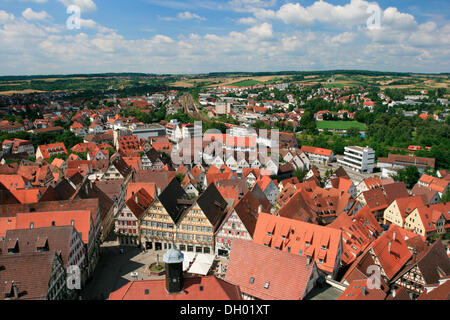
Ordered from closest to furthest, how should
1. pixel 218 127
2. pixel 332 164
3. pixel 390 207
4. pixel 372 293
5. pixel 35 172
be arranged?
1. pixel 372 293
2. pixel 390 207
3. pixel 35 172
4. pixel 332 164
5. pixel 218 127

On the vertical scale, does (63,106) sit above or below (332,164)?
above

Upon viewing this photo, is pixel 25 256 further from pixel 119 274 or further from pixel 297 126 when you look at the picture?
pixel 297 126

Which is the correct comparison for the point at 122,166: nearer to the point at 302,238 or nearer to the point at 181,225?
the point at 181,225

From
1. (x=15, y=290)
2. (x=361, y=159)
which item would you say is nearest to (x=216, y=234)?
(x=15, y=290)

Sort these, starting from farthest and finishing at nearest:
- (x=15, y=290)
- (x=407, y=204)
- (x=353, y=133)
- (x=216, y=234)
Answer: (x=353, y=133)
(x=407, y=204)
(x=216, y=234)
(x=15, y=290)

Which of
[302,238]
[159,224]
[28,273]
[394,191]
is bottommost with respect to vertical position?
[394,191]

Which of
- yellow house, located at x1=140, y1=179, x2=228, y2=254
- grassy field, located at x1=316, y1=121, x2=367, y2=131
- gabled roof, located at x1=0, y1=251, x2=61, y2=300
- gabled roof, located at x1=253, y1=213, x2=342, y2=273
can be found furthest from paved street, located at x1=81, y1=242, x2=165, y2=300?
grassy field, located at x1=316, y1=121, x2=367, y2=131

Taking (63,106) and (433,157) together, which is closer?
(433,157)
